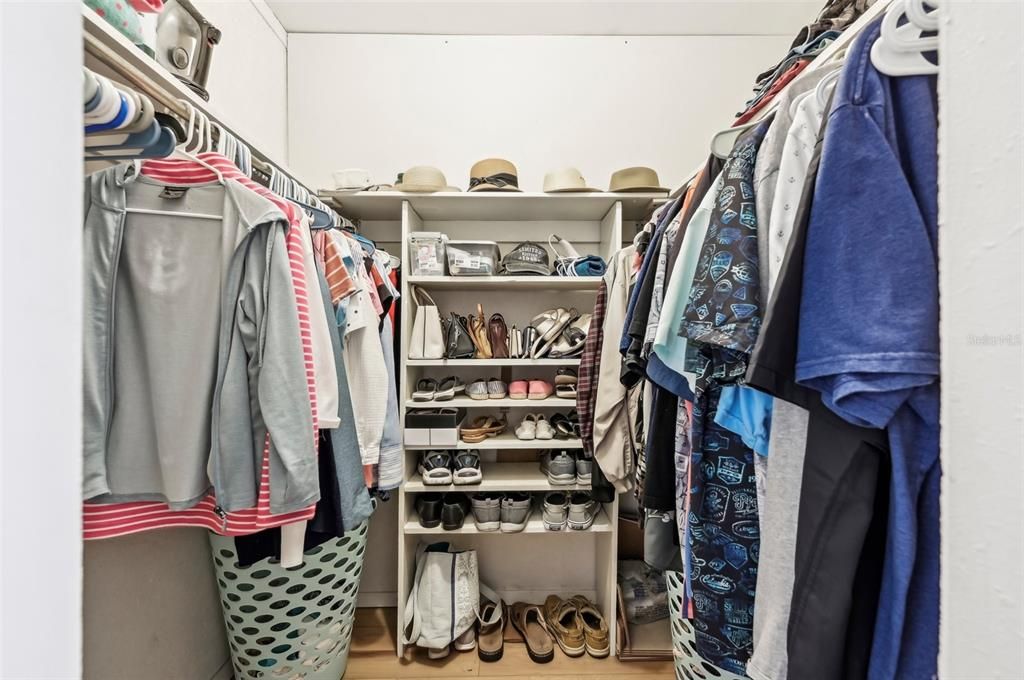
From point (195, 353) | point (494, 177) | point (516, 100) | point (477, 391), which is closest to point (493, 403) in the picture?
point (477, 391)

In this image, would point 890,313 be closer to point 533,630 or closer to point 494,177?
point 494,177

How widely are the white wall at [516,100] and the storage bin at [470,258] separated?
453 millimetres

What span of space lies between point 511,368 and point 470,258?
0.52 meters

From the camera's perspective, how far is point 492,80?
1.82 metres

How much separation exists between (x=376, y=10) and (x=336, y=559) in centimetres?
204

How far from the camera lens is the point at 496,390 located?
5.37ft

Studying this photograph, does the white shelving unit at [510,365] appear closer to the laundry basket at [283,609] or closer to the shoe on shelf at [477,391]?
the shoe on shelf at [477,391]

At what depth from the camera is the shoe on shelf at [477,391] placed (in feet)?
5.24

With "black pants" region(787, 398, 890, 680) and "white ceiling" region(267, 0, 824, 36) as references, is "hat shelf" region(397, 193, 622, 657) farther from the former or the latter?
"black pants" region(787, 398, 890, 680)

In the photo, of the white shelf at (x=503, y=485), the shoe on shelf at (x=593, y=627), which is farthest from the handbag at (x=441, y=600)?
the shoe on shelf at (x=593, y=627)

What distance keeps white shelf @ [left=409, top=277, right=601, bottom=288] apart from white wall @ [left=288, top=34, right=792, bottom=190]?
0.49 m

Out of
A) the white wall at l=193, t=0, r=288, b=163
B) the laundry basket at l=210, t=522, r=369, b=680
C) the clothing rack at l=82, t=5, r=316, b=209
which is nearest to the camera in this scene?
the clothing rack at l=82, t=5, r=316, b=209

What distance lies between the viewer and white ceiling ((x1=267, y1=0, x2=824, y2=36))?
5.46ft
